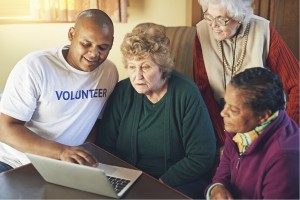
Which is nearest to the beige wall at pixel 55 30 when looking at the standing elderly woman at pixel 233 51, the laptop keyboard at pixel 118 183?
the standing elderly woman at pixel 233 51

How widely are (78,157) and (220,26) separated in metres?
0.91

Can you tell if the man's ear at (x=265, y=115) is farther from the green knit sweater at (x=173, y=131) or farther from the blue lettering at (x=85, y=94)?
the blue lettering at (x=85, y=94)

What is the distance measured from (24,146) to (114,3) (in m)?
1.45

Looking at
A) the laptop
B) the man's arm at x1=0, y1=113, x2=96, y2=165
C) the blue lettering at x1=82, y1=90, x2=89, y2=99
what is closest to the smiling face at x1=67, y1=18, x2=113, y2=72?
the blue lettering at x1=82, y1=90, x2=89, y2=99

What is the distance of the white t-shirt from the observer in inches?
56.2

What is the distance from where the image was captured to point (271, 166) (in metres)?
0.94

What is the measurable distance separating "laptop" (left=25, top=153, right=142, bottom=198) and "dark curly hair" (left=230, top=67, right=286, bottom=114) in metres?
0.42

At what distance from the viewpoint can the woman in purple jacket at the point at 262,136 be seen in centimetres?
91

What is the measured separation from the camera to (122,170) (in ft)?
3.71

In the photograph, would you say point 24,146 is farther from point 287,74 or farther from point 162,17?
point 162,17

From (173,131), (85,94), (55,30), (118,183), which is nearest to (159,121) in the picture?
(173,131)

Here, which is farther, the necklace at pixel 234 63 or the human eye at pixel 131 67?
the necklace at pixel 234 63

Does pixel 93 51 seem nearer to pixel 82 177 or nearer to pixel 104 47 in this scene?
pixel 104 47

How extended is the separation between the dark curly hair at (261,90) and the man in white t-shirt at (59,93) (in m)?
0.73
